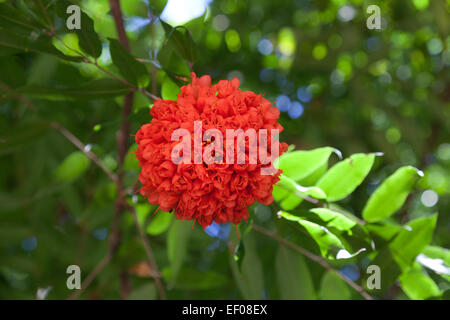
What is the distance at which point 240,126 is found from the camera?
69 centimetres

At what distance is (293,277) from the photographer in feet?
3.24

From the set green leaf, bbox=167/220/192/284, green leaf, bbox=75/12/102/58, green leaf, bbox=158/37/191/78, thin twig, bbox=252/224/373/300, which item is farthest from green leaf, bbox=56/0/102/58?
thin twig, bbox=252/224/373/300

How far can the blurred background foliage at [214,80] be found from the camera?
3.06 ft

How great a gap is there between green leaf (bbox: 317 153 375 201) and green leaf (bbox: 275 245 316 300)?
0.18 meters

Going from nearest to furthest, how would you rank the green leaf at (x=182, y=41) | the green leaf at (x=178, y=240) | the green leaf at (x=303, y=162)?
the green leaf at (x=182, y=41) < the green leaf at (x=303, y=162) < the green leaf at (x=178, y=240)

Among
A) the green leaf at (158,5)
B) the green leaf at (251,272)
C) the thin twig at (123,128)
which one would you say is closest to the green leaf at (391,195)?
the green leaf at (251,272)

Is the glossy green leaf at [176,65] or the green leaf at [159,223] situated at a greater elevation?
the glossy green leaf at [176,65]

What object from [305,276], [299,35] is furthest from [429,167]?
[305,276]

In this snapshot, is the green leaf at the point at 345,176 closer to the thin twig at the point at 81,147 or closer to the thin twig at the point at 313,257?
the thin twig at the point at 313,257

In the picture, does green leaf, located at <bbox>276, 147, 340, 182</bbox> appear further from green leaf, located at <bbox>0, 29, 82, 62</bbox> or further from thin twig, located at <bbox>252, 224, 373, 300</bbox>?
green leaf, located at <bbox>0, 29, 82, 62</bbox>

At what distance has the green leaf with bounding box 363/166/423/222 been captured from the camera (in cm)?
92

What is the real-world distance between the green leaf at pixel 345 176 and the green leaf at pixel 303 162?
44 millimetres

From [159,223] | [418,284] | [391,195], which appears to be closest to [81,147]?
[159,223]
